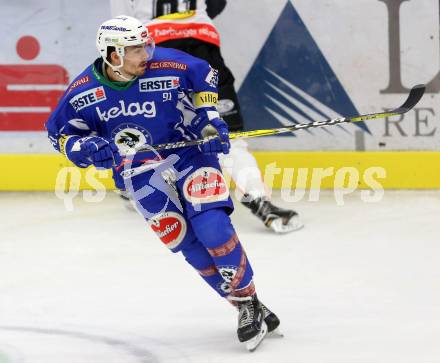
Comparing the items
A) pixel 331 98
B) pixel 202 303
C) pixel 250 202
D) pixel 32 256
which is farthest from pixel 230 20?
pixel 202 303

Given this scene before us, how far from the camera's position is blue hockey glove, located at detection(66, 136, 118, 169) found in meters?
3.57

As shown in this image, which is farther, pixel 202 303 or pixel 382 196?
pixel 382 196

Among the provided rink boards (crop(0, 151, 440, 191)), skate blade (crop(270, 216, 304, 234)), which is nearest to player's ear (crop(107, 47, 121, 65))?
skate blade (crop(270, 216, 304, 234))

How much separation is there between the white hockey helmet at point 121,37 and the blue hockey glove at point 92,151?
0.24m

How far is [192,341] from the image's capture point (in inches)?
147

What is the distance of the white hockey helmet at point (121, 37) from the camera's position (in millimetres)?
3574

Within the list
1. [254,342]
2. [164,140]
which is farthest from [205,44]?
[254,342]

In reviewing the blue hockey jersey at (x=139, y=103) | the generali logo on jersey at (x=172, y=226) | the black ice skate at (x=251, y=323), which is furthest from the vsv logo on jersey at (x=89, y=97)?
the black ice skate at (x=251, y=323)

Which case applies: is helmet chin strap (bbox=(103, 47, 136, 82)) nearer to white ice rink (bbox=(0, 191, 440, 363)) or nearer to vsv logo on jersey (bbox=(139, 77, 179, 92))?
vsv logo on jersey (bbox=(139, 77, 179, 92))

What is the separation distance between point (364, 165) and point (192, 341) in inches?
87.4

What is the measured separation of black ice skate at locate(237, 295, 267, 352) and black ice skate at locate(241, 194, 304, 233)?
1.45 m

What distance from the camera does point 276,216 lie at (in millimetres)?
5160

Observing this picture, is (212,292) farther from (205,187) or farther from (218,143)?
(218,143)

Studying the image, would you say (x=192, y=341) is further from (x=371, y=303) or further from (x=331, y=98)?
(x=331, y=98)
